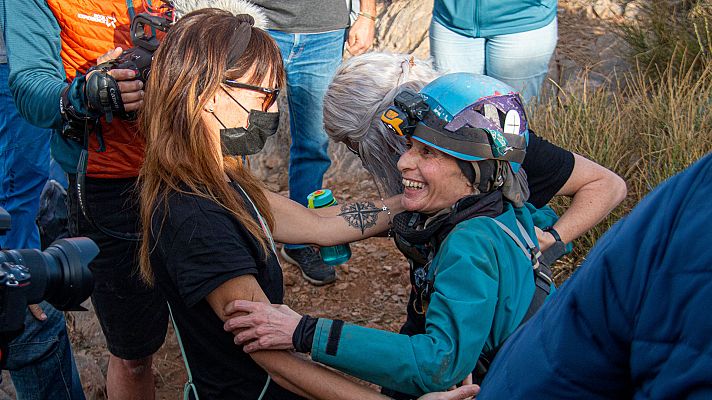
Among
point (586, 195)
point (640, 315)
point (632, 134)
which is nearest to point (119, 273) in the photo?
point (586, 195)

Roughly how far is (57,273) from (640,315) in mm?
1442

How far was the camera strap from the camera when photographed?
2.84 meters

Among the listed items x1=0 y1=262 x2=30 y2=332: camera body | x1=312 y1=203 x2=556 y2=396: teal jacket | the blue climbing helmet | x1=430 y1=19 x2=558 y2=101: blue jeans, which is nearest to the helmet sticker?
the blue climbing helmet

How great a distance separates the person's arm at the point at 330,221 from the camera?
2717 millimetres

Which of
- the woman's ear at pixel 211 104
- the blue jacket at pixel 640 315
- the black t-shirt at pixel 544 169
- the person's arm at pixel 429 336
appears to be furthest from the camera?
the black t-shirt at pixel 544 169

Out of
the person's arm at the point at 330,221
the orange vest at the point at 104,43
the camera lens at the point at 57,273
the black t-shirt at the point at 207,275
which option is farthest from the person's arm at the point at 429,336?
the orange vest at the point at 104,43

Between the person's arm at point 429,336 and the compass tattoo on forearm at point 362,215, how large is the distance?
28.9 inches

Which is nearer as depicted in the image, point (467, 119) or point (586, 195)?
point (467, 119)

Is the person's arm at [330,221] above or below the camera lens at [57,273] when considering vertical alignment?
below

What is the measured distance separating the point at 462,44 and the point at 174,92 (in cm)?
258

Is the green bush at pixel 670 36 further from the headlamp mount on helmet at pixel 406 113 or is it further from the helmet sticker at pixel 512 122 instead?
the headlamp mount on helmet at pixel 406 113

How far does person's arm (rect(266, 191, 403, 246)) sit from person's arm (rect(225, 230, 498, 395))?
2.18 feet

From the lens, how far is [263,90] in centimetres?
238

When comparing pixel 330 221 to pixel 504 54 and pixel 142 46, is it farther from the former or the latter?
pixel 504 54
